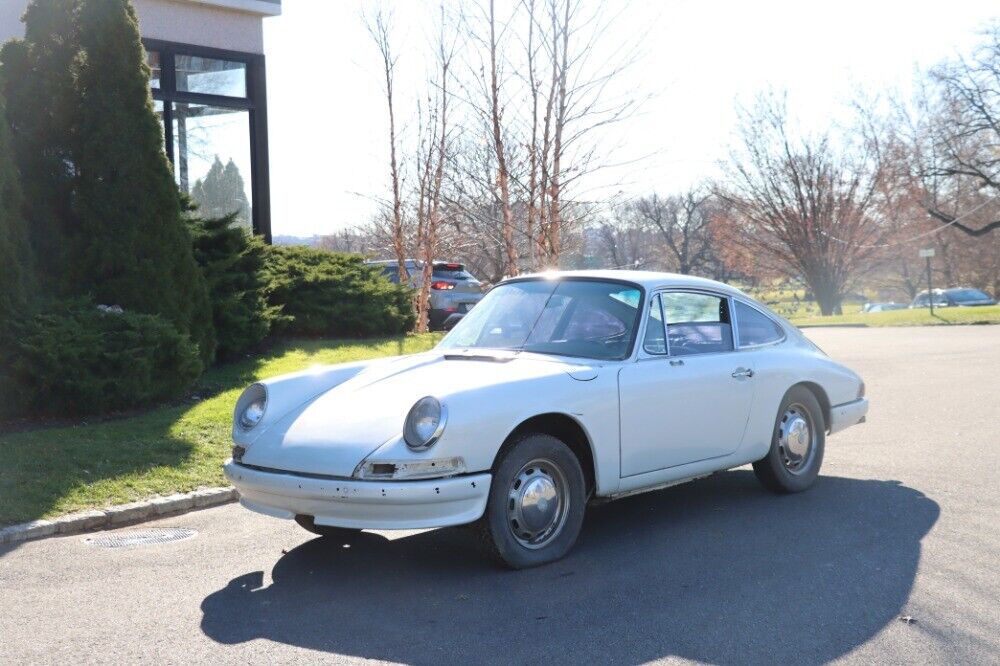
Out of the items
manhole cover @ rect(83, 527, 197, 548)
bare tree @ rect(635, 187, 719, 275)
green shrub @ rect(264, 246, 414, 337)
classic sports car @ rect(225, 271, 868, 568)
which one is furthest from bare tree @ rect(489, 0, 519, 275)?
bare tree @ rect(635, 187, 719, 275)

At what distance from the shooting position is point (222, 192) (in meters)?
16.2

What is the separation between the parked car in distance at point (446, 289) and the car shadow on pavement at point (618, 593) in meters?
14.0

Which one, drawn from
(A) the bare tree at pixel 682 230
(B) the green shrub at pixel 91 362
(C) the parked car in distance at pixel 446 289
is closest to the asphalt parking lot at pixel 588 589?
(B) the green shrub at pixel 91 362

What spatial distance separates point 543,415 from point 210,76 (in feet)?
40.0

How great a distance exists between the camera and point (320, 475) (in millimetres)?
5023

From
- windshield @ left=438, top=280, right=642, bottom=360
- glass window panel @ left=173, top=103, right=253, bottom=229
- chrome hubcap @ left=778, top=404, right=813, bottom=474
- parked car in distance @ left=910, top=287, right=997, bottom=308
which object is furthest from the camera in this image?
parked car in distance @ left=910, top=287, right=997, bottom=308

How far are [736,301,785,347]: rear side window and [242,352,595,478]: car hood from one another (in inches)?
67.6

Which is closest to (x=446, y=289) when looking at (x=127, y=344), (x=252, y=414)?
(x=127, y=344)

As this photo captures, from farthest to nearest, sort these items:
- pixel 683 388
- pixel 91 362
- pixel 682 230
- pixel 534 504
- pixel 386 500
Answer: pixel 682 230, pixel 91 362, pixel 683 388, pixel 534 504, pixel 386 500

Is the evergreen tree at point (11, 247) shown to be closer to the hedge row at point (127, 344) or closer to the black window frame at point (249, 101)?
the hedge row at point (127, 344)

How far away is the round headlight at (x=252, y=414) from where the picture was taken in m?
5.68

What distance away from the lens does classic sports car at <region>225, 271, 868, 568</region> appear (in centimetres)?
497

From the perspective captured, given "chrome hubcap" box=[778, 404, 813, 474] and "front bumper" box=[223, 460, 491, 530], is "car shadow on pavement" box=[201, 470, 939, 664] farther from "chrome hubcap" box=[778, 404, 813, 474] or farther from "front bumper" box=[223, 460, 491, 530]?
"chrome hubcap" box=[778, 404, 813, 474]

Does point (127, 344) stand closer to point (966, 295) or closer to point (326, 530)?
point (326, 530)
